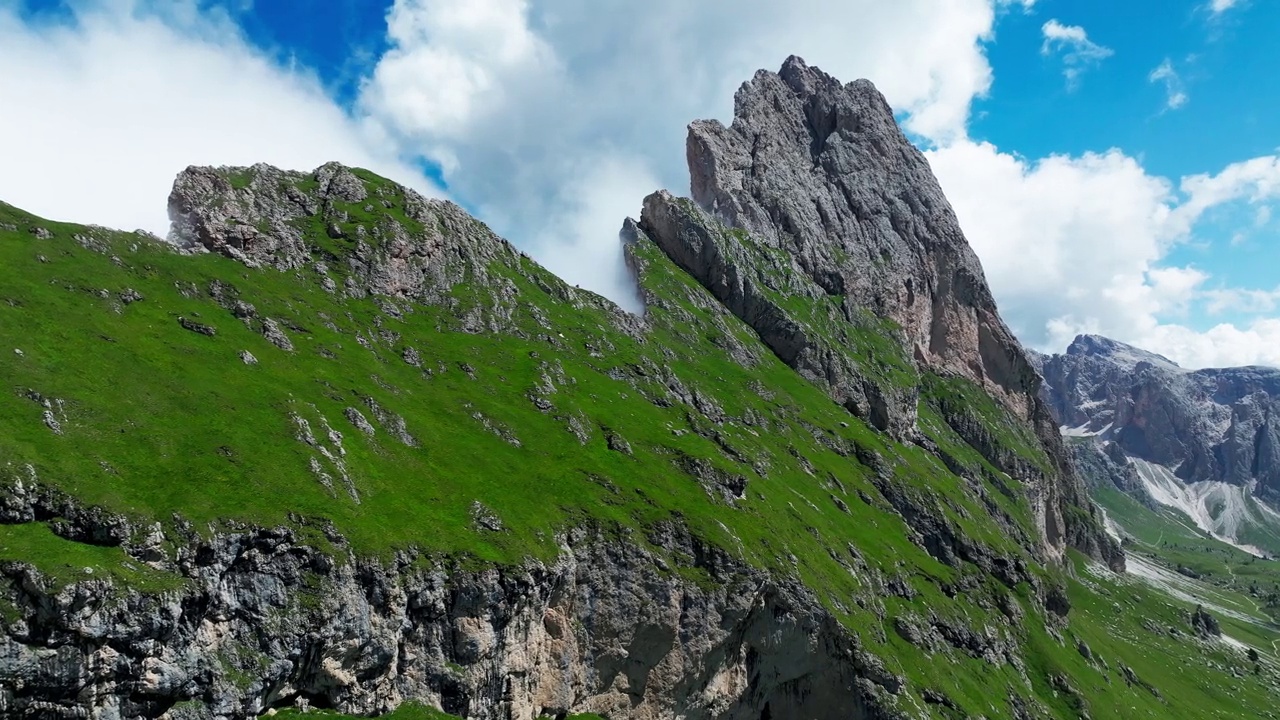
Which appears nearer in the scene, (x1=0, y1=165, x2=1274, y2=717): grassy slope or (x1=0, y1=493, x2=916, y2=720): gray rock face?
(x1=0, y1=493, x2=916, y2=720): gray rock face

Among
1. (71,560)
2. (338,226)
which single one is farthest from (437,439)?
(338,226)

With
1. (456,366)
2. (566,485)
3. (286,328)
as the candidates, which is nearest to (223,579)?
(566,485)

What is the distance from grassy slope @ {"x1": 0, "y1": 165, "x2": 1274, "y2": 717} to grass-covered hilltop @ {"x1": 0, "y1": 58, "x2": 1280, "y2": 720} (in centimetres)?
39

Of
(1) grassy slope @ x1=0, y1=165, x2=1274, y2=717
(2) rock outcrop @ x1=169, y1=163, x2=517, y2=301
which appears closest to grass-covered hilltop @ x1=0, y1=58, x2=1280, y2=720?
(1) grassy slope @ x1=0, y1=165, x2=1274, y2=717

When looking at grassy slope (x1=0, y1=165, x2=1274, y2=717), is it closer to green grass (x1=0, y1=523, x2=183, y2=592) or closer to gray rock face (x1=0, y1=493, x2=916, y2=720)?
green grass (x1=0, y1=523, x2=183, y2=592)

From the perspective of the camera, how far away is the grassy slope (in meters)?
45.9

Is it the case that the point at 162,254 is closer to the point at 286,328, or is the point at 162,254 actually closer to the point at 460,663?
the point at 286,328

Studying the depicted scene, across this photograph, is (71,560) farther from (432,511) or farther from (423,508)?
(432,511)

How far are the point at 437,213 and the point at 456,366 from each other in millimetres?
42379

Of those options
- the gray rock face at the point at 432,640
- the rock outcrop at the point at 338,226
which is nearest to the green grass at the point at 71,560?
the gray rock face at the point at 432,640

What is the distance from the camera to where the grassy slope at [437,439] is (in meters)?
45.9

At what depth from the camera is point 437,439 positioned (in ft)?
230

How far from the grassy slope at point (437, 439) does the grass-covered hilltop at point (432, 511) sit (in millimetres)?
385

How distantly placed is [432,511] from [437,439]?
1397cm
